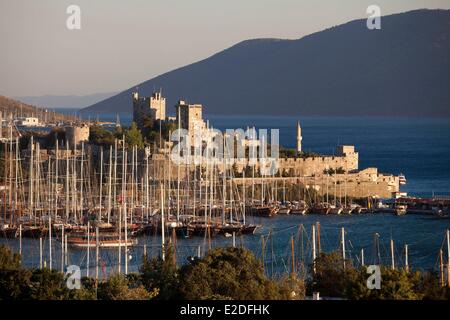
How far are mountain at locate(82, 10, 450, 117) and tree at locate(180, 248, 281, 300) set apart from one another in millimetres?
118362

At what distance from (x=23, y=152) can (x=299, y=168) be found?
30.0 ft

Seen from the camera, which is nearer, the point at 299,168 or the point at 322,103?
the point at 299,168

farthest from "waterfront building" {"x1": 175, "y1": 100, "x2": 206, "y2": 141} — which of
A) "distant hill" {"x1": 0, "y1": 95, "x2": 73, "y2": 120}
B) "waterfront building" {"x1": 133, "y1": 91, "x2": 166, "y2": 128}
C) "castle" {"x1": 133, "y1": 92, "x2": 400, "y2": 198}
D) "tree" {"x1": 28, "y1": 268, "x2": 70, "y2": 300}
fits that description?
"distant hill" {"x1": 0, "y1": 95, "x2": 73, "y2": 120}

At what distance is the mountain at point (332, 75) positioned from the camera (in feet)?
490

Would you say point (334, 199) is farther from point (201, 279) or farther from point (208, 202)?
point (201, 279)

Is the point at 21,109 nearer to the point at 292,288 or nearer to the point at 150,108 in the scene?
the point at 150,108

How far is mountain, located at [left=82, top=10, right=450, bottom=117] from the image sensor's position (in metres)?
149

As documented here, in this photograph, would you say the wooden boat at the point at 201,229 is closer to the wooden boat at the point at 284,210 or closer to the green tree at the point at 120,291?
the wooden boat at the point at 284,210

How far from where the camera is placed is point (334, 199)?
46625 mm

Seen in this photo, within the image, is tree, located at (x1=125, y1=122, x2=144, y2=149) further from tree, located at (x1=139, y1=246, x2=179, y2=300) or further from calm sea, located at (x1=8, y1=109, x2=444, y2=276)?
tree, located at (x1=139, y1=246, x2=179, y2=300)

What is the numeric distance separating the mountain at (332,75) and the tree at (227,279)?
11836 cm

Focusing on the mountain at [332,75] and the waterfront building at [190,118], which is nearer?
the waterfront building at [190,118]

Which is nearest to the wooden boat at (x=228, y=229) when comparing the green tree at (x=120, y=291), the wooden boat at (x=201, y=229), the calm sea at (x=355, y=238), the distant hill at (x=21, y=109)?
the wooden boat at (x=201, y=229)
